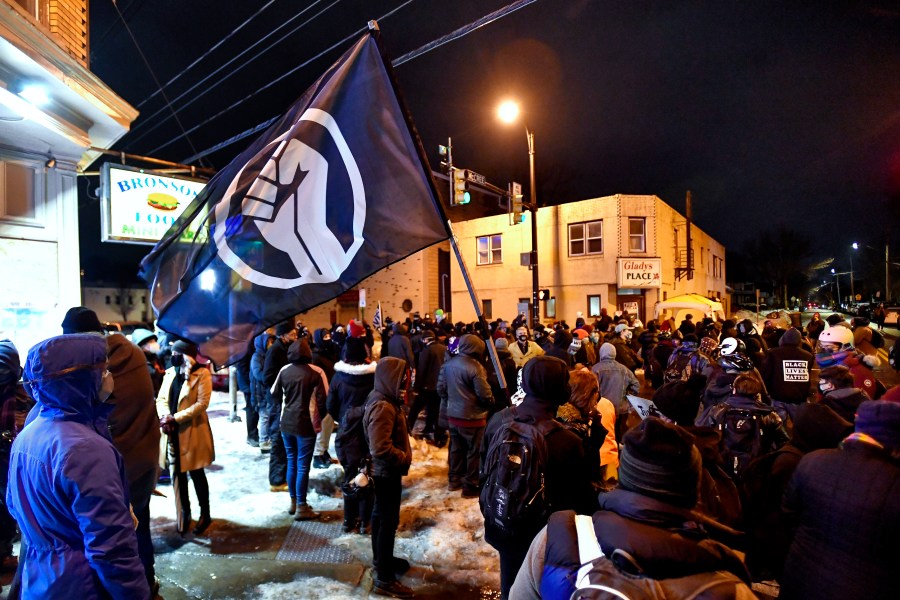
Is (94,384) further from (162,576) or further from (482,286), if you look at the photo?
(482,286)

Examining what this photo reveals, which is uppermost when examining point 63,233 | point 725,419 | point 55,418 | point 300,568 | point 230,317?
point 63,233

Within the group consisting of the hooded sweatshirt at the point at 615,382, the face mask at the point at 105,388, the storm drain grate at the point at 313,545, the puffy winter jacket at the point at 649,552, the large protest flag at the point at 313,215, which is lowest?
the storm drain grate at the point at 313,545

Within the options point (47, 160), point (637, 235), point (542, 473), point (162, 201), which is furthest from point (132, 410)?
point (637, 235)

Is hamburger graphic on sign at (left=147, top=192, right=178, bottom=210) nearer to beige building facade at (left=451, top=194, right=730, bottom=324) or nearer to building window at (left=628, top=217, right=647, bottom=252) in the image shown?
beige building facade at (left=451, top=194, right=730, bottom=324)

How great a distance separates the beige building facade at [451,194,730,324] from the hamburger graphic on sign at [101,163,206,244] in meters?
14.2

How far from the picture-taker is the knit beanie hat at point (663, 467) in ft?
5.27

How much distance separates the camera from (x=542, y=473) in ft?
8.83

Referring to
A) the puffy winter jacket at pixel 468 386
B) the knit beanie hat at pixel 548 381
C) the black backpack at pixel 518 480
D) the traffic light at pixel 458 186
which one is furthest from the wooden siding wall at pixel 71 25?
the traffic light at pixel 458 186

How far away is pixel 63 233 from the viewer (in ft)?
22.0

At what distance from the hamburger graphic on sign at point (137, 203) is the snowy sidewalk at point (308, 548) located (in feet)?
15.8

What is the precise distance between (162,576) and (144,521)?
2.81ft

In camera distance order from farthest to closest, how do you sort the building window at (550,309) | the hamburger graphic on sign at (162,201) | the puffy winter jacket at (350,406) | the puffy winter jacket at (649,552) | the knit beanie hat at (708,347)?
the building window at (550,309) < the hamburger graphic on sign at (162,201) < the knit beanie hat at (708,347) < the puffy winter jacket at (350,406) < the puffy winter jacket at (649,552)

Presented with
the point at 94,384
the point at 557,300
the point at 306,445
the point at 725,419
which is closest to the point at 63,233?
the point at 306,445

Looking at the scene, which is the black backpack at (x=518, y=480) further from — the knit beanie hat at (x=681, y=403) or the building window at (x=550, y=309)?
the building window at (x=550, y=309)
